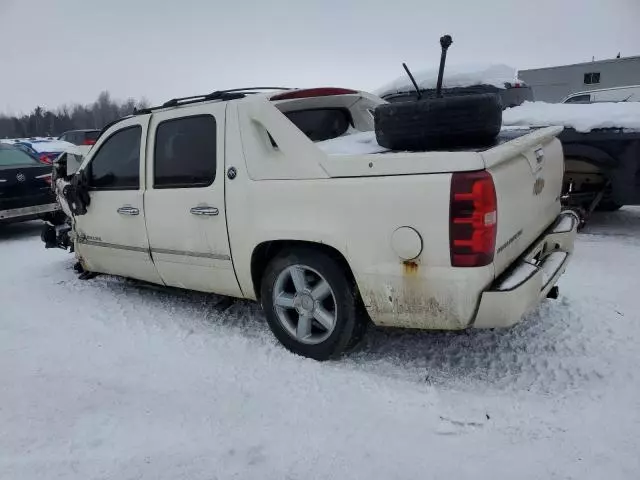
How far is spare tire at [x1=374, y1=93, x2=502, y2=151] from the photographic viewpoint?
9.16ft

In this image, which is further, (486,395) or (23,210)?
(23,210)

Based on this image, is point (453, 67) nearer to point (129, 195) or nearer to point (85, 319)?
point (129, 195)

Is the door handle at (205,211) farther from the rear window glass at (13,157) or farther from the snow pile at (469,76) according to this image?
the rear window glass at (13,157)

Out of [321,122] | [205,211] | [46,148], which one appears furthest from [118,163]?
[46,148]

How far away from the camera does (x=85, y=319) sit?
13.6 feet

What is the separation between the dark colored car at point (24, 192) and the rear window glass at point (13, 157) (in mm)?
60

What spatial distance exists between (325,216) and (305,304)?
630 millimetres

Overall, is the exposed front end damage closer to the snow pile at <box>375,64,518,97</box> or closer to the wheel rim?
the wheel rim

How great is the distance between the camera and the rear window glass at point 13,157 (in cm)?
834

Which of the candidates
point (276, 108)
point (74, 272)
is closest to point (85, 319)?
point (74, 272)

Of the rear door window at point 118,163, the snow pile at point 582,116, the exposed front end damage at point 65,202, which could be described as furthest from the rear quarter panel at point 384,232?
the snow pile at point 582,116

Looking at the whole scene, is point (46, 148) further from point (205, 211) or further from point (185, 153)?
point (205, 211)

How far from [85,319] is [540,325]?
11.8 feet

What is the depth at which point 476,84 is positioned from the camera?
7.73m
